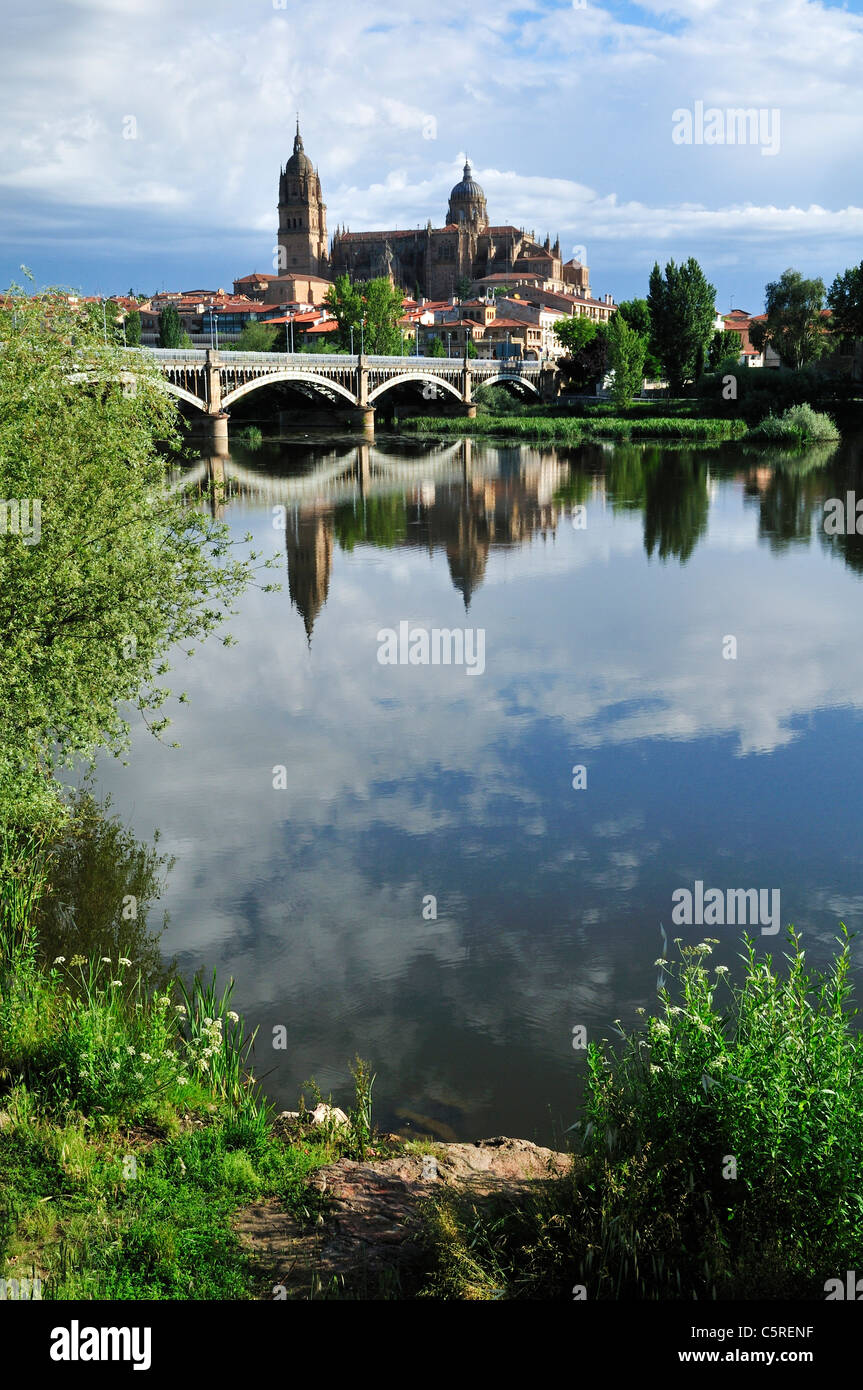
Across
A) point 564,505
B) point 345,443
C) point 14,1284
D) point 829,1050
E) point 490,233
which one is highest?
point 490,233

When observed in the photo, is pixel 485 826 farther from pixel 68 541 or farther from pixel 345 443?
pixel 345 443

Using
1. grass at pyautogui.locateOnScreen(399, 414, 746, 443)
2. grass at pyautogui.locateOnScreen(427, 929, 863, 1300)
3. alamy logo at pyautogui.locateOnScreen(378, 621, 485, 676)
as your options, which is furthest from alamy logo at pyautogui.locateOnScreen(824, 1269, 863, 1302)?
grass at pyautogui.locateOnScreen(399, 414, 746, 443)

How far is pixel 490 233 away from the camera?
140875mm

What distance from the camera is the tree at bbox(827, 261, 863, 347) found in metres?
72.4

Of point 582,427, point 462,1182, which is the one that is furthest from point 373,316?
point 462,1182

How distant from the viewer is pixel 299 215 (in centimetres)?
13688

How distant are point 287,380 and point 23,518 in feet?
165

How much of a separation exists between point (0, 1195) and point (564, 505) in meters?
32.3

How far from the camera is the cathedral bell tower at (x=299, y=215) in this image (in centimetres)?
13588

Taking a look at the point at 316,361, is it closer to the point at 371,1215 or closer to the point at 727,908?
the point at 727,908

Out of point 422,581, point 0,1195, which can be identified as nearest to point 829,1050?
point 0,1195

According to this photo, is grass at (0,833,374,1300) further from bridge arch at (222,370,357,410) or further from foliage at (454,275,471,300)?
foliage at (454,275,471,300)

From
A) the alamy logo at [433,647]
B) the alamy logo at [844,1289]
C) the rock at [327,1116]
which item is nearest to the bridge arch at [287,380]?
the alamy logo at [433,647]

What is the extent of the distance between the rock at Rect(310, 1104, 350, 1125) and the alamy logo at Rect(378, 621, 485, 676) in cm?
1033
